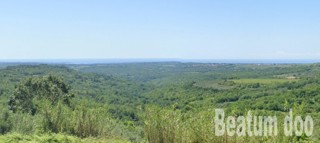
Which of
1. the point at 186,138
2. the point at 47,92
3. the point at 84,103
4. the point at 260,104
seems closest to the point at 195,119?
the point at 186,138

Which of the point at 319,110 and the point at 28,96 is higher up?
the point at 28,96

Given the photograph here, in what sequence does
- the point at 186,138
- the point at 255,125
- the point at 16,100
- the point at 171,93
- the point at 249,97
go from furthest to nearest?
the point at 171,93, the point at 249,97, the point at 16,100, the point at 186,138, the point at 255,125

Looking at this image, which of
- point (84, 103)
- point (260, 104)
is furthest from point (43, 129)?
point (260, 104)

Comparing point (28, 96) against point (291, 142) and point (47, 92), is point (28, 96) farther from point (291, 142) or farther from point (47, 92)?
point (291, 142)

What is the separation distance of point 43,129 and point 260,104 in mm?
43618

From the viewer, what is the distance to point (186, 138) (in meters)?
7.92

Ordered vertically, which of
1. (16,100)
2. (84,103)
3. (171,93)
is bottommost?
(171,93)

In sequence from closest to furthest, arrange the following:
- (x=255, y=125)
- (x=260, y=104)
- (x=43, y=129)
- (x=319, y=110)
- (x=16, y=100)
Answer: (x=255, y=125) → (x=43, y=129) → (x=16, y=100) → (x=319, y=110) → (x=260, y=104)

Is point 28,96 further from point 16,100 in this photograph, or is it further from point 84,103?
point 84,103

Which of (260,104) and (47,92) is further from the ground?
(47,92)

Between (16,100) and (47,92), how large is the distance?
2.82 meters

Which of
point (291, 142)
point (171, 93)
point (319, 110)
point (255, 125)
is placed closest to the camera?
point (291, 142)

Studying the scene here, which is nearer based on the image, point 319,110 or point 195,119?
point 195,119

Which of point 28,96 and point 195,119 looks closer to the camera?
point 195,119
